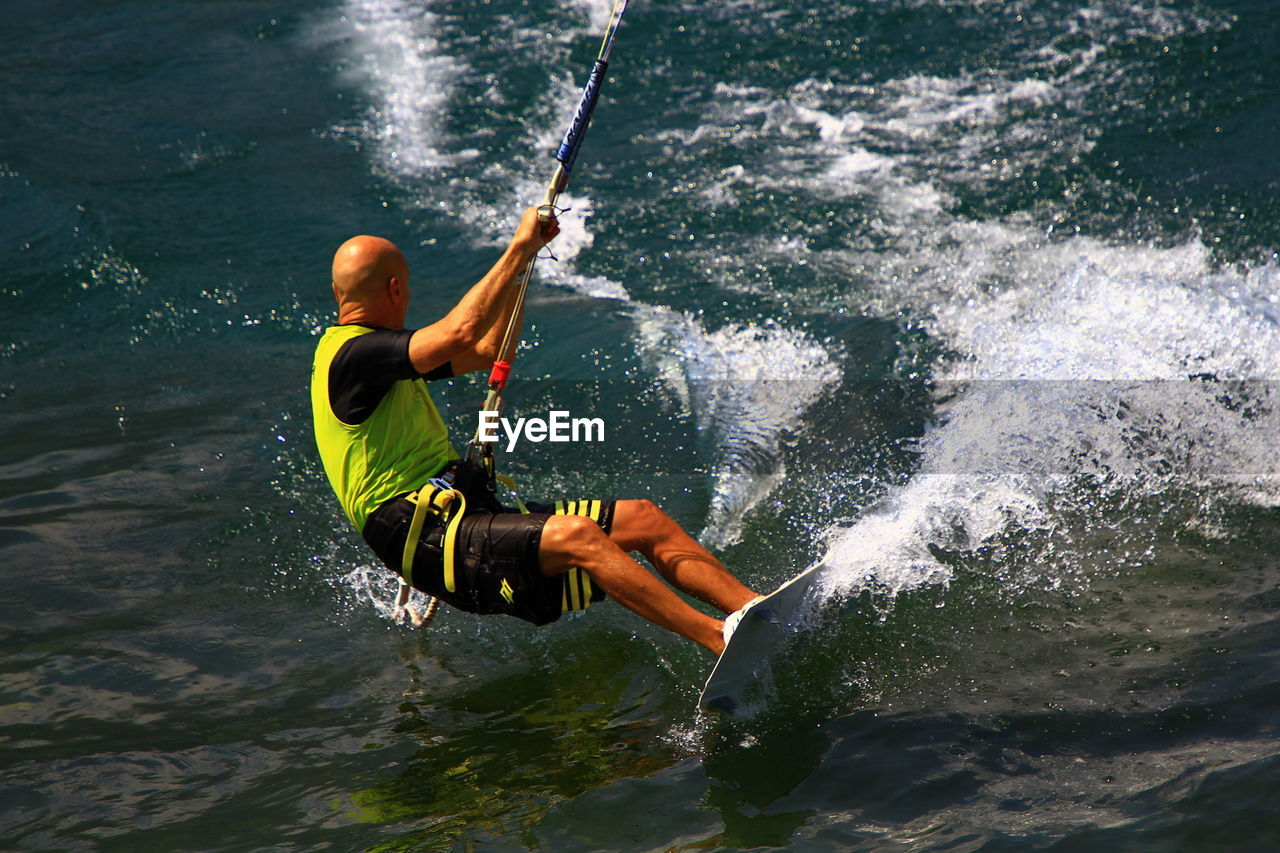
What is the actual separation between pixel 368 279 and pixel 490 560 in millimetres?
1168

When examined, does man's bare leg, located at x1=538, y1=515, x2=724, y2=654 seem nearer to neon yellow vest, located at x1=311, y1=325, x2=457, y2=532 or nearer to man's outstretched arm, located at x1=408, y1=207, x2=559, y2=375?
neon yellow vest, located at x1=311, y1=325, x2=457, y2=532

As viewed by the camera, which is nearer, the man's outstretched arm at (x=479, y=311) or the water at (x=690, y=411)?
the man's outstretched arm at (x=479, y=311)

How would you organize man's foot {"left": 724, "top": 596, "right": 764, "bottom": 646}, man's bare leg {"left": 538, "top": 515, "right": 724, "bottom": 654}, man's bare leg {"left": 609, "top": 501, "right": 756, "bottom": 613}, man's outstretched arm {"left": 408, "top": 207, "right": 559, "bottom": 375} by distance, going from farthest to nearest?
man's bare leg {"left": 609, "top": 501, "right": 756, "bottom": 613}, man's bare leg {"left": 538, "top": 515, "right": 724, "bottom": 654}, man's foot {"left": 724, "top": 596, "right": 764, "bottom": 646}, man's outstretched arm {"left": 408, "top": 207, "right": 559, "bottom": 375}

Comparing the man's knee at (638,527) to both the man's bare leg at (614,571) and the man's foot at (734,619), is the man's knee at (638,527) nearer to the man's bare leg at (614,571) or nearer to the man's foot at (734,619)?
the man's bare leg at (614,571)

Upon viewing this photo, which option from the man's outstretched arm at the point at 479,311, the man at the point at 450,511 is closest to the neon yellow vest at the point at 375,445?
the man at the point at 450,511

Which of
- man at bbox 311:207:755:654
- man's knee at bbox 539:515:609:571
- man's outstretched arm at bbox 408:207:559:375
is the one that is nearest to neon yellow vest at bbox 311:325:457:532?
man at bbox 311:207:755:654

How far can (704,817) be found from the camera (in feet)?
13.1

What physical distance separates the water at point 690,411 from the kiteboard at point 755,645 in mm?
173

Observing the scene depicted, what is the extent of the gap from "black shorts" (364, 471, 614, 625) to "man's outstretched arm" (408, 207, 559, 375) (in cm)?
66

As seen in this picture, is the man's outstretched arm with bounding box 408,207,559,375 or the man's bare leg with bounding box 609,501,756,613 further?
the man's bare leg with bounding box 609,501,756,613

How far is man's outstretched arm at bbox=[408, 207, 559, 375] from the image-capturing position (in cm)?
399

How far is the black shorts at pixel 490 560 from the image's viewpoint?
14.1ft

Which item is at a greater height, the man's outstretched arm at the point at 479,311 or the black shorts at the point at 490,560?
the man's outstretched arm at the point at 479,311

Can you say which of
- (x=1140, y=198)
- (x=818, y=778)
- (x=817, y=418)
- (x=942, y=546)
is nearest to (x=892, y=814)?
(x=818, y=778)
